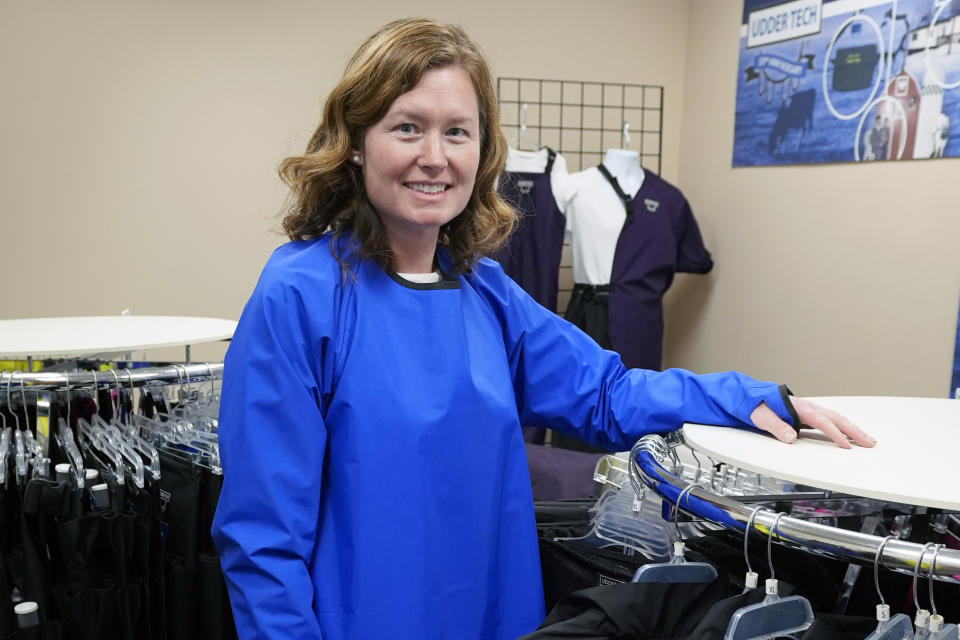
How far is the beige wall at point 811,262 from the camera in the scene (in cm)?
296

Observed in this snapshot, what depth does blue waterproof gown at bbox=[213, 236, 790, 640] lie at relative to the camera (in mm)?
1106

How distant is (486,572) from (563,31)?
139 inches

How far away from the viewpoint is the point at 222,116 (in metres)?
4.04

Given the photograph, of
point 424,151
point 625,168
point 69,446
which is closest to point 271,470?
point 424,151

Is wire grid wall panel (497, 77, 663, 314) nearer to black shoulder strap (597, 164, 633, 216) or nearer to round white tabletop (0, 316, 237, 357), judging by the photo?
black shoulder strap (597, 164, 633, 216)

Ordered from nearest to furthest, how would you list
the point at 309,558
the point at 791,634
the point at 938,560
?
the point at 938,560, the point at 791,634, the point at 309,558

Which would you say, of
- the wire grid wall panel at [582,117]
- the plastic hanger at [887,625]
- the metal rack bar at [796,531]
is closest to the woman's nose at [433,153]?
the metal rack bar at [796,531]

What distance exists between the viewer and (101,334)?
6.78 ft

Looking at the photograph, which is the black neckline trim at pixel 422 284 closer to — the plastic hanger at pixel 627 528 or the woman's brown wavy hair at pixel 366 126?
the woman's brown wavy hair at pixel 366 126

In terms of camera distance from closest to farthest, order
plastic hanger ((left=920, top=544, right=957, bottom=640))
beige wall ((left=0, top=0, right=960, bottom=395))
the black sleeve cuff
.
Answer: plastic hanger ((left=920, top=544, right=957, bottom=640)) < the black sleeve cuff < beige wall ((left=0, top=0, right=960, bottom=395))

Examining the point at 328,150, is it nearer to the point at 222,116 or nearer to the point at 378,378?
the point at 378,378

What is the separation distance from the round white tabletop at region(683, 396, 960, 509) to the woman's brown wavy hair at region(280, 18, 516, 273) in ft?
1.61

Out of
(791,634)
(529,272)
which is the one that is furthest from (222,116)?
(791,634)

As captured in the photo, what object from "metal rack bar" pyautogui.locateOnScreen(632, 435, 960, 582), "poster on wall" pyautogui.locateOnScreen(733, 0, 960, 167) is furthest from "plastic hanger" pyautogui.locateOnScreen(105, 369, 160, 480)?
"poster on wall" pyautogui.locateOnScreen(733, 0, 960, 167)
